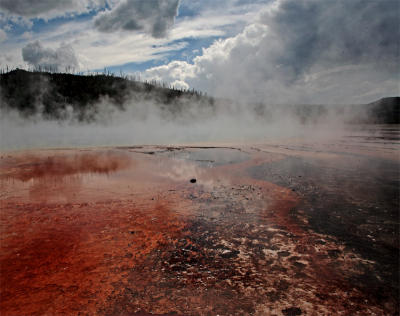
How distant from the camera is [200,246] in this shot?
13.1 ft

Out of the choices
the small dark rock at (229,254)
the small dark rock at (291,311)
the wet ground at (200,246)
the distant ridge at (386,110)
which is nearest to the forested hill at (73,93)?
the wet ground at (200,246)

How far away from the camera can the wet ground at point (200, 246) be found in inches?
112

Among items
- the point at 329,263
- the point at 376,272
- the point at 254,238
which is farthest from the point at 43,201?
the point at 376,272

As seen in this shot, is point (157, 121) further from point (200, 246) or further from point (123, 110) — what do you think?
point (200, 246)

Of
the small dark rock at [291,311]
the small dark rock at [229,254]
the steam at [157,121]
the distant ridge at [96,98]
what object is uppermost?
the distant ridge at [96,98]

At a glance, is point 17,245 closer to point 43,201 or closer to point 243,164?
point 43,201

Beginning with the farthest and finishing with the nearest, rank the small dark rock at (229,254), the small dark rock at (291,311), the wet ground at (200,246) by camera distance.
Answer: the small dark rock at (229,254) → the wet ground at (200,246) → the small dark rock at (291,311)

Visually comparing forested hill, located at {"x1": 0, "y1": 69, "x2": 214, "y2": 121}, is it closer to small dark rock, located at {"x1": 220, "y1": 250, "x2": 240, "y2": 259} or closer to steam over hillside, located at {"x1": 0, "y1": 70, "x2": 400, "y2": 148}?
steam over hillside, located at {"x1": 0, "y1": 70, "x2": 400, "y2": 148}

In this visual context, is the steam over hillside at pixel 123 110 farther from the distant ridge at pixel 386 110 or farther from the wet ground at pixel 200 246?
the wet ground at pixel 200 246

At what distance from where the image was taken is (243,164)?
10.4 metres

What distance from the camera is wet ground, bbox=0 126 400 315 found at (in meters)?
2.84

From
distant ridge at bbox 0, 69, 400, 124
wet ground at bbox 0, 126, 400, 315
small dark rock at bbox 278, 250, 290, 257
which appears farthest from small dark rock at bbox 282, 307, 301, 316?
distant ridge at bbox 0, 69, 400, 124

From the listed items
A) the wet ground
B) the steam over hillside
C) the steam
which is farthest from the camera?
the steam over hillside

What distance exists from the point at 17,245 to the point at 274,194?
17.7 ft
